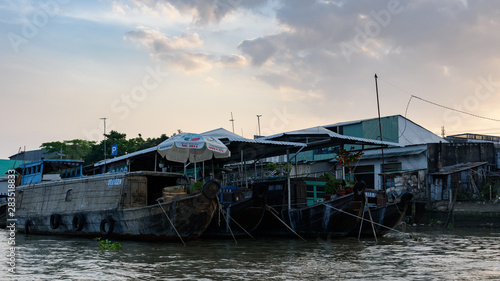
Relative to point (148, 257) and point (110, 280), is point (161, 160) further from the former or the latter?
point (110, 280)

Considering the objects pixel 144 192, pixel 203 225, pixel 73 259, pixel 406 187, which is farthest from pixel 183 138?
pixel 406 187

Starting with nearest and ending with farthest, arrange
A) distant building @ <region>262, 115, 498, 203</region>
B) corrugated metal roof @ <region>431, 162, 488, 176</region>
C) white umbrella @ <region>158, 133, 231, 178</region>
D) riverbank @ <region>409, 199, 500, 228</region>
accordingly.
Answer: white umbrella @ <region>158, 133, 231, 178</region> < riverbank @ <region>409, 199, 500, 228</region> < corrugated metal roof @ <region>431, 162, 488, 176</region> < distant building @ <region>262, 115, 498, 203</region>

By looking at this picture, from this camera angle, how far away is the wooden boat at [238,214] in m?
A: 15.2

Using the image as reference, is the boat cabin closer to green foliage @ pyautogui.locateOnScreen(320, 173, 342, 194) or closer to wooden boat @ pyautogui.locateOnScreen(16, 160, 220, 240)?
wooden boat @ pyautogui.locateOnScreen(16, 160, 220, 240)

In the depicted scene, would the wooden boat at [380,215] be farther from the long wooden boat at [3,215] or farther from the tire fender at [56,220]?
the long wooden boat at [3,215]

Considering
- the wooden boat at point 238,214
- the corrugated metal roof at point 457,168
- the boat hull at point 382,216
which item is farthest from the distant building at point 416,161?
the wooden boat at point 238,214

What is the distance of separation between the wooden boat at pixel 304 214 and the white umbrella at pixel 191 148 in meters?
2.42

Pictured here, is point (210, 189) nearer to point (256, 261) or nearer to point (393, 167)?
point (256, 261)

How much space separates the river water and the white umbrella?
9.71ft

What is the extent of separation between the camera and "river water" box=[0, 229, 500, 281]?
27.4ft

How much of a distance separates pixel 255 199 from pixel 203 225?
91.6 inches

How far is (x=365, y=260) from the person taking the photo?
10289mm

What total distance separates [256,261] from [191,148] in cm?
576

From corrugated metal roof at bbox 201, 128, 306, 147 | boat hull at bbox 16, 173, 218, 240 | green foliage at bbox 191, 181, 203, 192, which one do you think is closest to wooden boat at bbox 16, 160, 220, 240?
boat hull at bbox 16, 173, 218, 240
